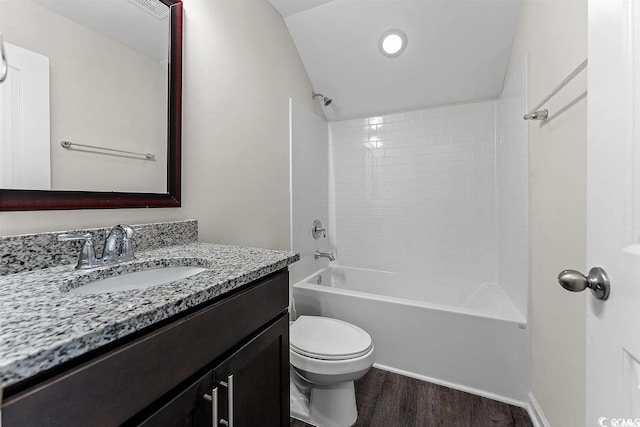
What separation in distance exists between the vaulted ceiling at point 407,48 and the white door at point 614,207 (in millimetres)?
1539

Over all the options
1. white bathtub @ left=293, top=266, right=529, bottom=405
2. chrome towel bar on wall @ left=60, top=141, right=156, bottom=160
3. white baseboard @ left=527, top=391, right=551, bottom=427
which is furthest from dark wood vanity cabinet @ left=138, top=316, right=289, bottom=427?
white baseboard @ left=527, top=391, right=551, bottom=427

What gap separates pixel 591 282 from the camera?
0.55 metres

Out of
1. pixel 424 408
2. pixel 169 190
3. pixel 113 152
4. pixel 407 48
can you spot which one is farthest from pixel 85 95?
pixel 424 408

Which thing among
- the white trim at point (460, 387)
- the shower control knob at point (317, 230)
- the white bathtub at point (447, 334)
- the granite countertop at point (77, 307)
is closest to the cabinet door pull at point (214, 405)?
the granite countertop at point (77, 307)

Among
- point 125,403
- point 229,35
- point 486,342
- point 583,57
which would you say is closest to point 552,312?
point 486,342

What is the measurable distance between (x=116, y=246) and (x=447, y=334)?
1.77m

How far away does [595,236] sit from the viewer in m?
0.57

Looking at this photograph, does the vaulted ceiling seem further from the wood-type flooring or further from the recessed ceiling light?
the wood-type flooring

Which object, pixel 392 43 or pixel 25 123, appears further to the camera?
pixel 392 43

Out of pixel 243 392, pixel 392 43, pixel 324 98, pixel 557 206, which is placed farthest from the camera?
pixel 324 98

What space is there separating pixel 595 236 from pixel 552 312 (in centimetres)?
91

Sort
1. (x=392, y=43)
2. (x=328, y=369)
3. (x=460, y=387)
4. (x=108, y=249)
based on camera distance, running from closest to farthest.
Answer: (x=108, y=249) < (x=328, y=369) < (x=460, y=387) < (x=392, y=43)

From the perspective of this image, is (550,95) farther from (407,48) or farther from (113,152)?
(113,152)

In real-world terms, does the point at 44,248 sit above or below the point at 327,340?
above
